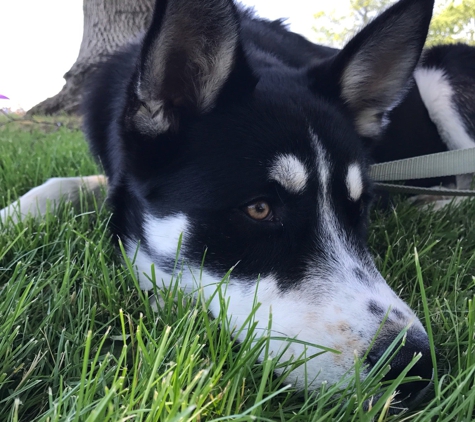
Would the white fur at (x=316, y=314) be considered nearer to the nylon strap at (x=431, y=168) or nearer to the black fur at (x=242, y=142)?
the black fur at (x=242, y=142)

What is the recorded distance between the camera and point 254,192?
4.83ft

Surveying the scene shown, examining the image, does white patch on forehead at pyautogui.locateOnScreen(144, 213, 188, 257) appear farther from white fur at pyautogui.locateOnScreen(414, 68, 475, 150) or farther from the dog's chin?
white fur at pyautogui.locateOnScreen(414, 68, 475, 150)

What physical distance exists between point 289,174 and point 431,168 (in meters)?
1.00

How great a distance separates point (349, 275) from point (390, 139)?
205 centimetres

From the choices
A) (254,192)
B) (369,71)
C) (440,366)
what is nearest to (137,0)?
(369,71)

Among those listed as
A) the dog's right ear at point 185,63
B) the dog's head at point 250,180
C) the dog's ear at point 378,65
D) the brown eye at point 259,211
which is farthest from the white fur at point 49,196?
the dog's ear at point 378,65

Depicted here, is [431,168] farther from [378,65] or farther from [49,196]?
A: [49,196]

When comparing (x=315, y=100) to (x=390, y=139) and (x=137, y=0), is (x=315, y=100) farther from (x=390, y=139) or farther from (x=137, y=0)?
(x=137, y=0)

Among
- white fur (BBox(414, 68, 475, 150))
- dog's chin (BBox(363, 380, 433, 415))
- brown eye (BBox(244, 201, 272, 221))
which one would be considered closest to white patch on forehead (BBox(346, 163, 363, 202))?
brown eye (BBox(244, 201, 272, 221))

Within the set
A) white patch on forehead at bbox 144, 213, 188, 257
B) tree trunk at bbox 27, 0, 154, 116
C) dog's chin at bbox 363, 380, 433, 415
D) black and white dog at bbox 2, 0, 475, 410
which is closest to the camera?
dog's chin at bbox 363, 380, 433, 415

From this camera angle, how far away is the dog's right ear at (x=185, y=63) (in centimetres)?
143

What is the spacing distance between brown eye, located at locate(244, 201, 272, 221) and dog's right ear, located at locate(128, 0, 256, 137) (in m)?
0.43

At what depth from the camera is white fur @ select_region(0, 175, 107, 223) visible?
2074 mm

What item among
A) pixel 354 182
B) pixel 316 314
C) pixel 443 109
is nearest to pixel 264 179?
pixel 354 182
